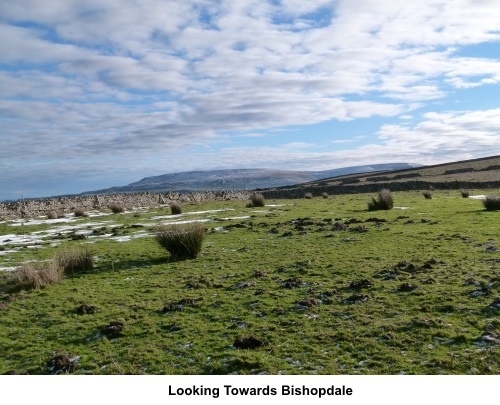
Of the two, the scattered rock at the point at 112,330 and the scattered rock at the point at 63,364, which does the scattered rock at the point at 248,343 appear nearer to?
the scattered rock at the point at 112,330

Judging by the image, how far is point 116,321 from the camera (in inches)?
303

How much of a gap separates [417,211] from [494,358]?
745 inches

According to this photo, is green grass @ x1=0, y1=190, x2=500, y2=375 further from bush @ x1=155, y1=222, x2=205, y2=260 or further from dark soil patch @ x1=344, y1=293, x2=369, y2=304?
bush @ x1=155, y1=222, x2=205, y2=260

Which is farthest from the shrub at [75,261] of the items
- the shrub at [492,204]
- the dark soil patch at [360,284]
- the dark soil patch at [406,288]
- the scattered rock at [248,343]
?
the shrub at [492,204]

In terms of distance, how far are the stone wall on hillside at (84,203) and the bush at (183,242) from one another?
26.7 metres

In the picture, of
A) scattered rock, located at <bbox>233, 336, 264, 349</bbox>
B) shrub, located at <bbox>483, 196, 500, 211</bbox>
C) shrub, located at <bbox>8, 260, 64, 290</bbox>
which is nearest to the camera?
scattered rock, located at <bbox>233, 336, 264, 349</bbox>

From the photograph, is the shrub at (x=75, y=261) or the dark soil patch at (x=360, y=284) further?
the shrub at (x=75, y=261)

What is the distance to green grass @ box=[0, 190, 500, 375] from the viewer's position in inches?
229

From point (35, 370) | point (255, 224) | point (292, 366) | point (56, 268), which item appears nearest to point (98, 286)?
point (56, 268)

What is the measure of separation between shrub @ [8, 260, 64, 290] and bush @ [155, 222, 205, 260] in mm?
3345

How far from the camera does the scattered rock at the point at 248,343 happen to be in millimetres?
6305

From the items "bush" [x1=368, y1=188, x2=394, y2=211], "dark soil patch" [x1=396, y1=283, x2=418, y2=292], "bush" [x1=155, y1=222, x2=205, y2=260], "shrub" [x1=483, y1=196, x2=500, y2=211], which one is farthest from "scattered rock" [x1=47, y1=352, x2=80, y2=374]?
"bush" [x1=368, y1=188, x2=394, y2=211]

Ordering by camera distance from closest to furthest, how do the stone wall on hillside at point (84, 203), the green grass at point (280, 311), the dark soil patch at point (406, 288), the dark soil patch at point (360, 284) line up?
the green grass at point (280, 311) < the dark soil patch at point (406, 288) < the dark soil patch at point (360, 284) < the stone wall on hillside at point (84, 203)

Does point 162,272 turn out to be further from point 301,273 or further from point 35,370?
point 35,370
